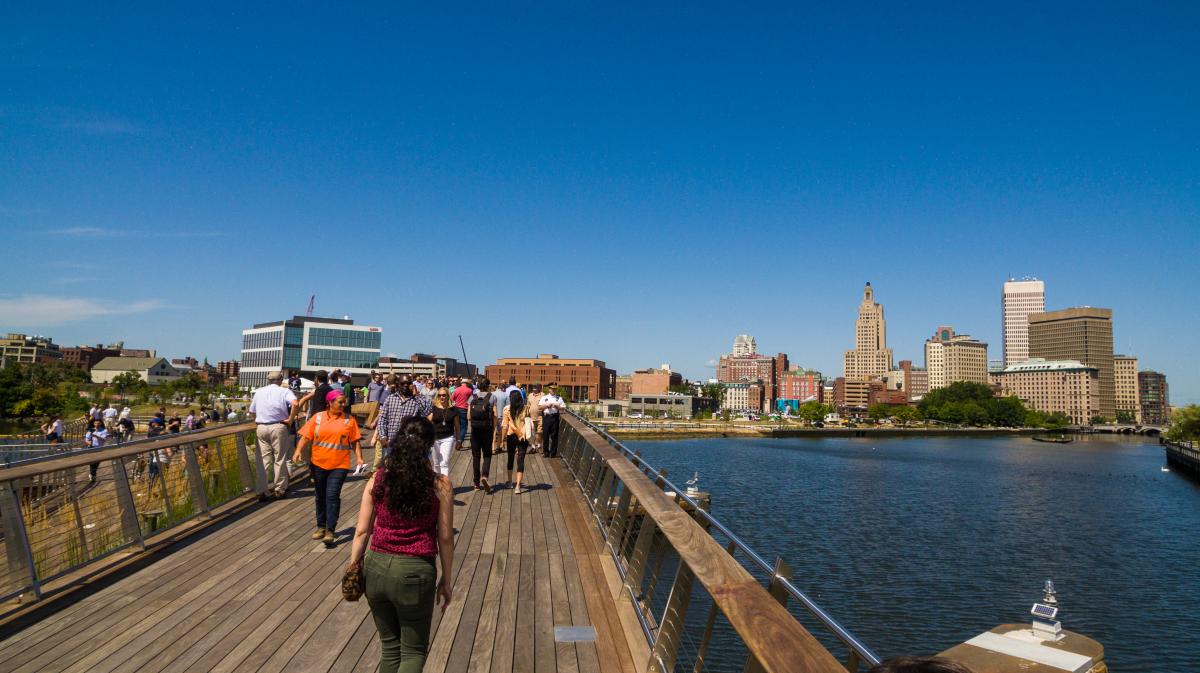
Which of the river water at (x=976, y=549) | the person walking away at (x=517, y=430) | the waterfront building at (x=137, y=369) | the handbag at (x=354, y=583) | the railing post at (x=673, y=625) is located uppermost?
the waterfront building at (x=137, y=369)

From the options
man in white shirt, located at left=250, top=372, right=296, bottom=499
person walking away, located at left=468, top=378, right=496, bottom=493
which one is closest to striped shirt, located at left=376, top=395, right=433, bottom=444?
person walking away, located at left=468, top=378, right=496, bottom=493

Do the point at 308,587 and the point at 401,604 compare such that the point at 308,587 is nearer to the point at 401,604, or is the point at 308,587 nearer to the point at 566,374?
the point at 401,604

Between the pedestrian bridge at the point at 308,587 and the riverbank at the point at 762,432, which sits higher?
the pedestrian bridge at the point at 308,587

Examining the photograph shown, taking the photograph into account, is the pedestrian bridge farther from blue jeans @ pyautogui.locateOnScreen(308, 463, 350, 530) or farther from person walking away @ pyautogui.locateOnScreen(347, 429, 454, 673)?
person walking away @ pyautogui.locateOnScreen(347, 429, 454, 673)

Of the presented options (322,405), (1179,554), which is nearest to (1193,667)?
(1179,554)

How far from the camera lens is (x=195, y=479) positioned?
859 cm

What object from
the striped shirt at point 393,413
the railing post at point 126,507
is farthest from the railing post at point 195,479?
the striped shirt at point 393,413

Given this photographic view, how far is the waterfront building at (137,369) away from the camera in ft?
480

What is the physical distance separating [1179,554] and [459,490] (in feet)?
107

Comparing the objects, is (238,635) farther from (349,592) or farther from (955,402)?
(955,402)

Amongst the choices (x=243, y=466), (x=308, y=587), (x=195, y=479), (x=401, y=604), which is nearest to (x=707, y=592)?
(x=401, y=604)

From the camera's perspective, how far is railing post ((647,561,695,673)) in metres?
3.88

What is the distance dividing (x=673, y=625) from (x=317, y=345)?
10242 cm

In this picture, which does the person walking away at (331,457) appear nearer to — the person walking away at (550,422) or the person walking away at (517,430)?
the person walking away at (517,430)
